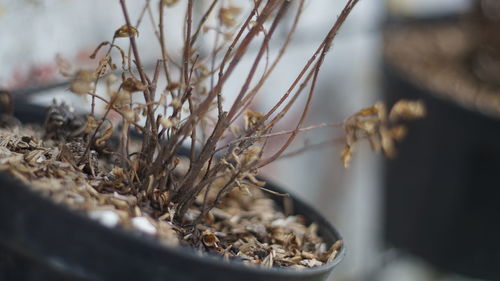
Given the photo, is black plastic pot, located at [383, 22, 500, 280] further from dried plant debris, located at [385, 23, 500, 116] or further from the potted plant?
the potted plant

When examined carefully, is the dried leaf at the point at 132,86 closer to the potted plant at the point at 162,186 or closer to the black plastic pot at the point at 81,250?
the potted plant at the point at 162,186

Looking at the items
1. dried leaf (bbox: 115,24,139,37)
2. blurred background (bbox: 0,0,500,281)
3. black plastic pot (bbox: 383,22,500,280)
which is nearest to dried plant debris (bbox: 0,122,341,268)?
dried leaf (bbox: 115,24,139,37)

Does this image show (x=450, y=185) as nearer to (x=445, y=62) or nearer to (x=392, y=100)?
(x=392, y=100)

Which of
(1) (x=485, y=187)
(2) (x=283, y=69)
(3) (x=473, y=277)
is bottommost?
(3) (x=473, y=277)

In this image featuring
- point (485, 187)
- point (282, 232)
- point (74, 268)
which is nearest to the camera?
point (74, 268)

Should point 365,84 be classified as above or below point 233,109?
below

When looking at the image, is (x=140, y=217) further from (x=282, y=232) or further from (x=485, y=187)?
(x=485, y=187)

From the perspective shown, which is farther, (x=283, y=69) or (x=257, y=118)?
(x=283, y=69)

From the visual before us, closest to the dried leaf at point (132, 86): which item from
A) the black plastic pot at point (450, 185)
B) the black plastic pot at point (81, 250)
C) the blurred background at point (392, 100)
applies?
the black plastic pot at point (81, 250)

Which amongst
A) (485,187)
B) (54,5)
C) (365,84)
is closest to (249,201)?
(54,5)
